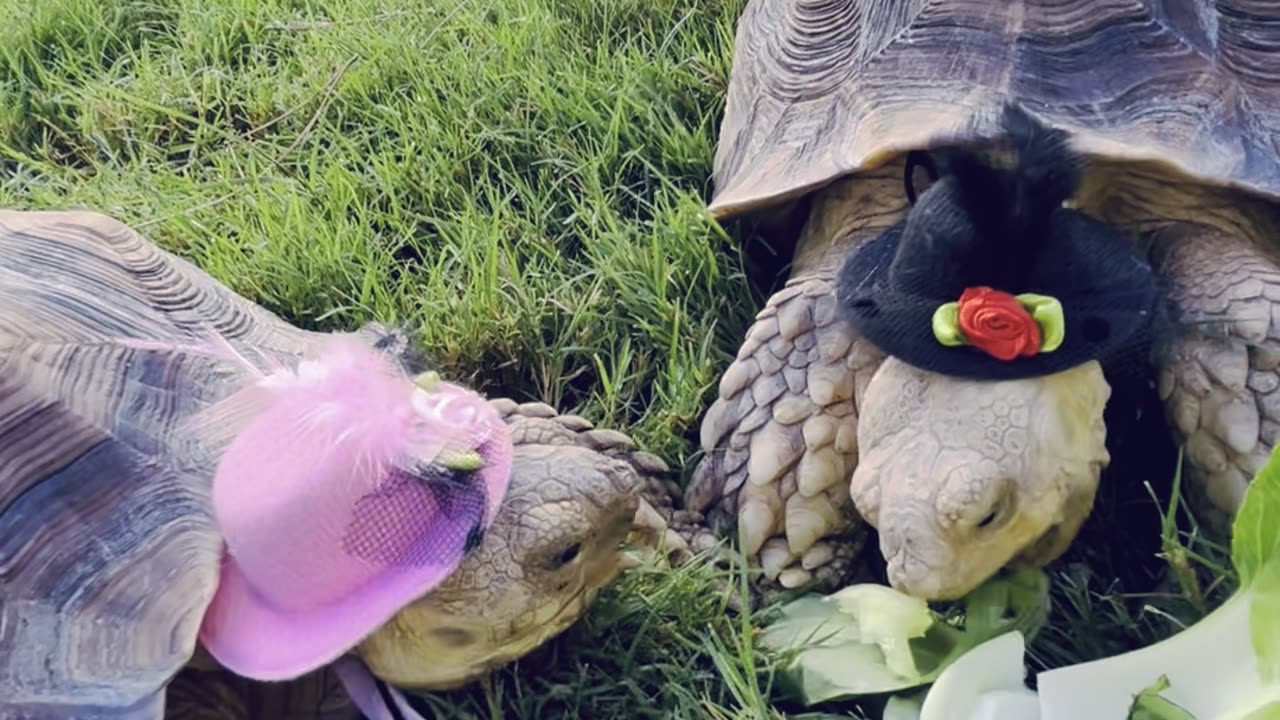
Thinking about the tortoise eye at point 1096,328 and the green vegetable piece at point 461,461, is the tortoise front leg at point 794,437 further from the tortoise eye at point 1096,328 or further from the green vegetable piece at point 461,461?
the green vegetable piece at point 461,461

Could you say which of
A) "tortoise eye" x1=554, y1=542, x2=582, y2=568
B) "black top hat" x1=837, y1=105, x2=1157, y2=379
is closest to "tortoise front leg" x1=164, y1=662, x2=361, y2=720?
"tortoise eye" x1=554, y1=542, x2=582, y2=568

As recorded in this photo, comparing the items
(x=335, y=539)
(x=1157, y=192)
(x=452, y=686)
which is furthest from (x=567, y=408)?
(x=1157, y=192)

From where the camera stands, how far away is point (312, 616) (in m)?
1.45

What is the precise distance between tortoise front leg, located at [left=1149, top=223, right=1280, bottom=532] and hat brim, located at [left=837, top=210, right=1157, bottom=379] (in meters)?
0.13

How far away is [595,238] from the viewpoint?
2322 millimetres

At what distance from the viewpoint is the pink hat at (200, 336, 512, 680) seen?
56.4 inches

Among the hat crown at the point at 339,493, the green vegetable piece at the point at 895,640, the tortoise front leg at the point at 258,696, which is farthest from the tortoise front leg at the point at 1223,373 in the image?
the tortoise front leg at the point at 258,696

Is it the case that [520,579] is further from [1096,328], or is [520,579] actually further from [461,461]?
[1096,328]

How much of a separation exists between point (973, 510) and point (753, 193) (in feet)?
2.23

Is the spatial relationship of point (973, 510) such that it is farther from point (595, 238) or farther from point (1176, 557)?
point (595, 238)

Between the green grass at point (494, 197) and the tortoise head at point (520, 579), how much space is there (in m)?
0.12

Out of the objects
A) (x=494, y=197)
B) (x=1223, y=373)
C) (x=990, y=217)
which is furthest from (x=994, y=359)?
(x=494, y=197)

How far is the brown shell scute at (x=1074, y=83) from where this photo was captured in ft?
5.68

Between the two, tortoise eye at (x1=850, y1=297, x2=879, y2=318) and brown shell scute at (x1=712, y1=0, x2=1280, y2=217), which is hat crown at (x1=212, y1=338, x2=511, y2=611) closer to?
tortoise eye at (x1=850, y1=297, x2=879, y2=318)
